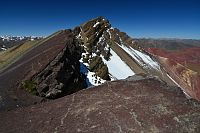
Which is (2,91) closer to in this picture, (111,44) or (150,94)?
(150,94)

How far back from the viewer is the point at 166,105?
20359mm

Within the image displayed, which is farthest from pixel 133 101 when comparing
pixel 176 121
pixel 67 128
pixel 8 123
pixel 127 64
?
pixel 127 64

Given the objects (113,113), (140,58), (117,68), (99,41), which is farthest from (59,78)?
(140,58)

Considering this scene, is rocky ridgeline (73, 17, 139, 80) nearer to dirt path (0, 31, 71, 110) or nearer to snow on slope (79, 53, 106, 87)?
snow on slope (79, 53, 106, 87)

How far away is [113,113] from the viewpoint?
1956cm

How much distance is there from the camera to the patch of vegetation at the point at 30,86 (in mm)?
28108

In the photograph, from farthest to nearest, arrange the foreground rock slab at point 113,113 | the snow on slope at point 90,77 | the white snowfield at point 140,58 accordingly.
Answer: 1. the white snowfield at point 140,58
2. the snow on slope at point 90,77
3. the foreground rock slab at point 113,113

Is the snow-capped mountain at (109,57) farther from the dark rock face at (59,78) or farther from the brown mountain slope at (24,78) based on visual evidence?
the brown mountain slope at (24,78)

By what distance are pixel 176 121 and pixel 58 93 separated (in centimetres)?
1430

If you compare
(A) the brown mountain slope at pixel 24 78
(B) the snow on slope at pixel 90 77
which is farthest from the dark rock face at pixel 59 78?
(B) the snow on slope at pixel 90 77

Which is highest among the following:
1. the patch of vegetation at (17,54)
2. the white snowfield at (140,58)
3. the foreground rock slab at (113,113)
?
the patch of vegetation at (17,54)

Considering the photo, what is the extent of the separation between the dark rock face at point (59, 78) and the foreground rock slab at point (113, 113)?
20.5ft

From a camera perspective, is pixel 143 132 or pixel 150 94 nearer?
pixel 143 132

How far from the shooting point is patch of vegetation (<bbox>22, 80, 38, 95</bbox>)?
2811cm
